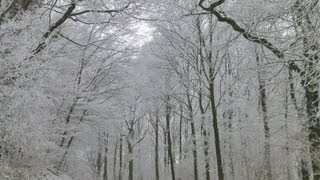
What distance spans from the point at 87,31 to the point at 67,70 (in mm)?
2460

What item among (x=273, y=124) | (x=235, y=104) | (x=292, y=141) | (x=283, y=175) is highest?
(x=235, y=104)

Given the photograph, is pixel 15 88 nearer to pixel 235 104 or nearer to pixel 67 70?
pixel 67 70

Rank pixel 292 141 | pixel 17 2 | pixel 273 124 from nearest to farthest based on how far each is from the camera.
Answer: pixel 17 2 < pixel 292 141 < pixel 273 124

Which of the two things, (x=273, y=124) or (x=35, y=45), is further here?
(x=273, y=124)

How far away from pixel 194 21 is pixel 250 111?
6026 millimetres

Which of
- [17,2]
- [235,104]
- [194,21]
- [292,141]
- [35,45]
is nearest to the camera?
[35,45]

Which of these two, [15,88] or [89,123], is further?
[89,123]

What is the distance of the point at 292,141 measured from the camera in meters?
11.4

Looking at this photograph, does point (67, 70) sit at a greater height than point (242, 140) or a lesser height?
greater

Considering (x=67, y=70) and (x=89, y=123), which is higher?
(x=67, y=70)

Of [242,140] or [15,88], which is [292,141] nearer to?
[242,140]

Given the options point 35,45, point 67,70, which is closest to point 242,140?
point 67,70

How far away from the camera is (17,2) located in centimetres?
840

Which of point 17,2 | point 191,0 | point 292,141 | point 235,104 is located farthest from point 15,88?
point 235,104
